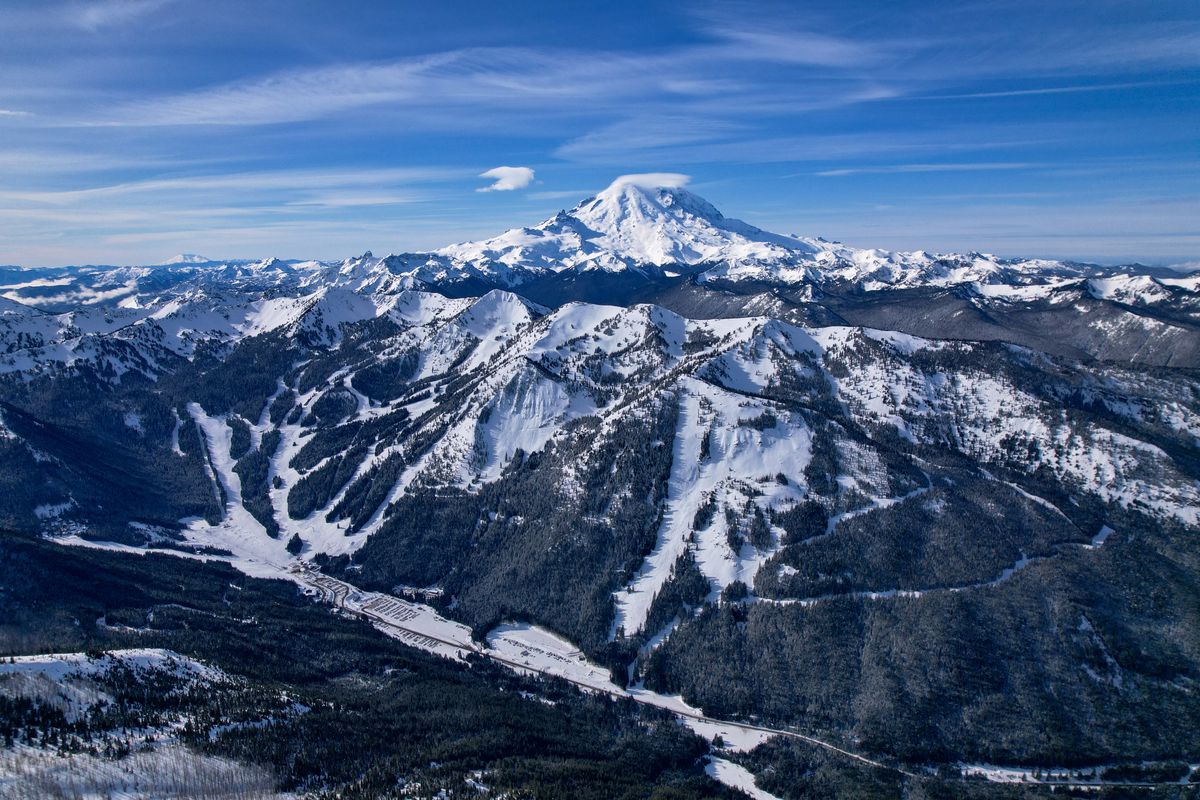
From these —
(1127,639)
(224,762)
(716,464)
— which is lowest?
(224,762)

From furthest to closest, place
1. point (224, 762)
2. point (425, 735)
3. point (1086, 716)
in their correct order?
point (1086, 716) → point (425, 735) → point (224, 762)

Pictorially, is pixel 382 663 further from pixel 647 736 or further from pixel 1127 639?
pixel 1127 639

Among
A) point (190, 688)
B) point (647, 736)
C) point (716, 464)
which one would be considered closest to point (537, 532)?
point (716, 464)

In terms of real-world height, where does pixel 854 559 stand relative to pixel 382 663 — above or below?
above

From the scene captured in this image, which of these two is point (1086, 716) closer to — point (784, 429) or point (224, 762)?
point (784, 429)

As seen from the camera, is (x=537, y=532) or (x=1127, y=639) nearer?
(x=1127, y=639)

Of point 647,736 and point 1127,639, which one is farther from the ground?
point 1127,639

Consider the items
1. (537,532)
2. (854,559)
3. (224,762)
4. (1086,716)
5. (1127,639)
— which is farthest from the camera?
(537,532)

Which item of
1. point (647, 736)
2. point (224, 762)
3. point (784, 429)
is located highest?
point (784, 429)

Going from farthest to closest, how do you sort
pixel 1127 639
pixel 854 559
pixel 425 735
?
pixel 854 559
pixel 1127 639
pixel 425 735

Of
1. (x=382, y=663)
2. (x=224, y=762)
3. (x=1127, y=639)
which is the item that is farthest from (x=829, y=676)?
(x=224, y=762)
